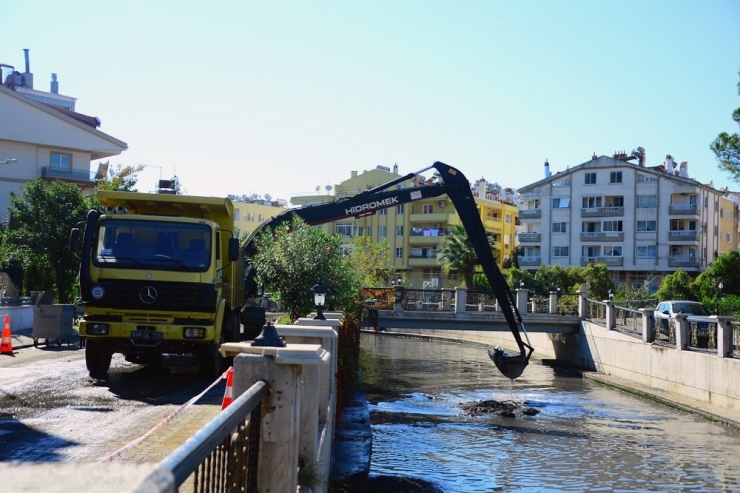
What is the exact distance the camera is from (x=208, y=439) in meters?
3.03

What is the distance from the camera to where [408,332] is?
60.2 meters

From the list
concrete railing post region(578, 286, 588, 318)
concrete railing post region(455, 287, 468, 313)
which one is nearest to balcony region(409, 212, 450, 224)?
concrete railing post region(578, 286, 588, 318)

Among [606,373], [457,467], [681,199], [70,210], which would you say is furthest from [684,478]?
[681,199]

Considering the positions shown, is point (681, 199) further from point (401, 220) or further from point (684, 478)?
point (684, 478)

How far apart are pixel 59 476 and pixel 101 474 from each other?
11 cm

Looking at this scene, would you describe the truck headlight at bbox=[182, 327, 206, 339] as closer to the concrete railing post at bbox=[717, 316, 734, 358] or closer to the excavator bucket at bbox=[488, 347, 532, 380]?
the excavator bucket at bbox=[488, 347, 532, 380]

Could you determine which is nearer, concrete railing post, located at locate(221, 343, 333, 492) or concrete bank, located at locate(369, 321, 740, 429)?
concrete railing post, located at locate(221, 343, 333, 492)

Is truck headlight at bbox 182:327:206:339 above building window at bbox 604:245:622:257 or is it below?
below

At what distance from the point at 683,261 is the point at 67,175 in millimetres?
48092

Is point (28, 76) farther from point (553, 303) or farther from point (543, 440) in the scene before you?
point (543, 440)

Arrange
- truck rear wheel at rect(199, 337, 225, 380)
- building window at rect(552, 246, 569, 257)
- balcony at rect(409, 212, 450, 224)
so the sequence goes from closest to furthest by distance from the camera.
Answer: truck rear wheel at rect(199, 337, 225, 380) → building window at rect(552, 246, 569, 257) → balcony at rect(409, 212, 450, 224)

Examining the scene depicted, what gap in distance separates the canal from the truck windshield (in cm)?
467

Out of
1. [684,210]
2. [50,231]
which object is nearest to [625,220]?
[684,210]

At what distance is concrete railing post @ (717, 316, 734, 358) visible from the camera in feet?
78.8
